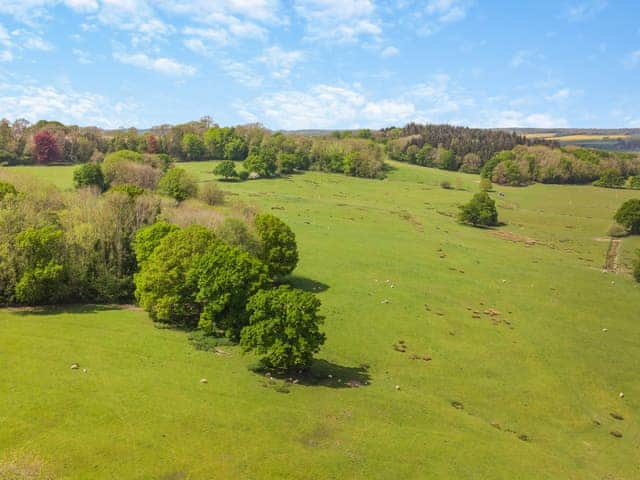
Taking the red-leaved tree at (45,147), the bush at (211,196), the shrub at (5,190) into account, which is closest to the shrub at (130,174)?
the bush at (211,196)

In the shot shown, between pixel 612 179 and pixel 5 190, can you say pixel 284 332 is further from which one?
pixel 612 179

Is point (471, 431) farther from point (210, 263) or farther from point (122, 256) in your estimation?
point (122, 256)

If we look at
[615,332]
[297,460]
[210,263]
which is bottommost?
[615,332]

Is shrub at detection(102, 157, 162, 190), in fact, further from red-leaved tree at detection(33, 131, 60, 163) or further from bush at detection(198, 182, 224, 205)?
red-leaved tree at detection(33, 131, 60, 163)

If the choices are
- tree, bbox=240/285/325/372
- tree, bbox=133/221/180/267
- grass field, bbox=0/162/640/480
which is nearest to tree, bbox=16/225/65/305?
grass field, bbox=0/162/640/480

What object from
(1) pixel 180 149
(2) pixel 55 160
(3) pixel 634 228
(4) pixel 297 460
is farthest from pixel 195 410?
(1) pixel 180 149

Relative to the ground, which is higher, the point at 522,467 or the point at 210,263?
the point at 210,263
